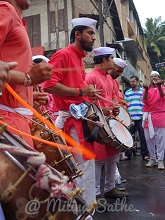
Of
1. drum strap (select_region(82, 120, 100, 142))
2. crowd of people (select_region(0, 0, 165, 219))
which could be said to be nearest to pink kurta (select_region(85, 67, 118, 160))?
crowd of people (select_region(0, 0, 165, 219))

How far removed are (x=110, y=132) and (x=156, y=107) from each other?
11.7ft

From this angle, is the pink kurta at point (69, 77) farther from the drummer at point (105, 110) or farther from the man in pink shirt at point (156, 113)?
the man in pink shirt at point (156, 113)

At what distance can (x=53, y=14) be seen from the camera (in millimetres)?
15414

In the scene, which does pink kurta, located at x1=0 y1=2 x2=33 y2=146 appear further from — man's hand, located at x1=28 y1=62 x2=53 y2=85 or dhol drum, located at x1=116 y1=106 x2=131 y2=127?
dhol drum, located at x1=116 y1=106 x2=131 y2=127

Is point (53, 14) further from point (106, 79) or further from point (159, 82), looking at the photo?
point (106, 79)

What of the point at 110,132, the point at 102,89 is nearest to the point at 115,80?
the point at 102,89

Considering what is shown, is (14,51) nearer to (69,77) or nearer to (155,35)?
(69,77)

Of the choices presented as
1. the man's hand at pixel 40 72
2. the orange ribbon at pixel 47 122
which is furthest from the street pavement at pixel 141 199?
the man's hand at pixel 40 72

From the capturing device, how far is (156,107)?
696cm

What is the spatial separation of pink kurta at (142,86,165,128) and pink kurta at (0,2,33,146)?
213 inches

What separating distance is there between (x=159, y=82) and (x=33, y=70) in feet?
17.6

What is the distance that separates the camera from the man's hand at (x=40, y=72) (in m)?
1.63

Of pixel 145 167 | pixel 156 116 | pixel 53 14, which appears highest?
pixel 53 14

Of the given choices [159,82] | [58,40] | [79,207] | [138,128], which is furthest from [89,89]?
[58,40]
